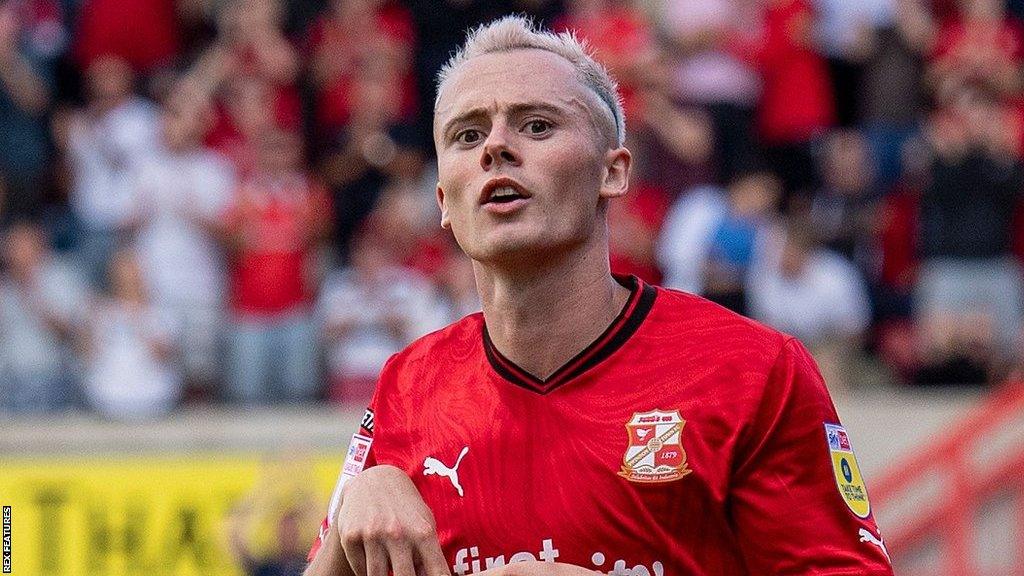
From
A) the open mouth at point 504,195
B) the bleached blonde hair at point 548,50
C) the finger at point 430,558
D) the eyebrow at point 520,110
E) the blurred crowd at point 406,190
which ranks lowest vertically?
the finger at point 430,558

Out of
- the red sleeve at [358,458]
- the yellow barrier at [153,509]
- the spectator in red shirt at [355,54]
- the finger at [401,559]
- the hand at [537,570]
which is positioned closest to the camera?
the hand at [537,570]

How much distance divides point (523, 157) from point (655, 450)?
0.64m

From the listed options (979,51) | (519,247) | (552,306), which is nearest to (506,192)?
(519,247)

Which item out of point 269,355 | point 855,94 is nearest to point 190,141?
point 269,355

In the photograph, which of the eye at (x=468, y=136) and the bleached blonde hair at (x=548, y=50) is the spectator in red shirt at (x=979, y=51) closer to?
the bleached blonde hair at (x=548, y=50)

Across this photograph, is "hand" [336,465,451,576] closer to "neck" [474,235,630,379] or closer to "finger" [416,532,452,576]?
"finger" [416,532,452,576]

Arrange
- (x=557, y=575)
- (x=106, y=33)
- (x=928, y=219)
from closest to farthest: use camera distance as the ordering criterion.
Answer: (x=557, y=575), (x=928, y=219), (x=106, y=33)

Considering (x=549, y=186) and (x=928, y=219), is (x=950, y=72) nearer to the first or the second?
(x=928, y=219)

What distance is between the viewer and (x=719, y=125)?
35.2 feet

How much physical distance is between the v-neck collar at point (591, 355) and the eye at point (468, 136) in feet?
1.47

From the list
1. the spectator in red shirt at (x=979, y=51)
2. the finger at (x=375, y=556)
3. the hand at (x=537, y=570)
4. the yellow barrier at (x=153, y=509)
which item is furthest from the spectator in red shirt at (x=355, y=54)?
the hand at (x=537, y=570)

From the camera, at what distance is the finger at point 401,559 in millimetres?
3195

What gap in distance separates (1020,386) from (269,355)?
4456 mm

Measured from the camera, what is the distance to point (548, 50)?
11.8 feet
